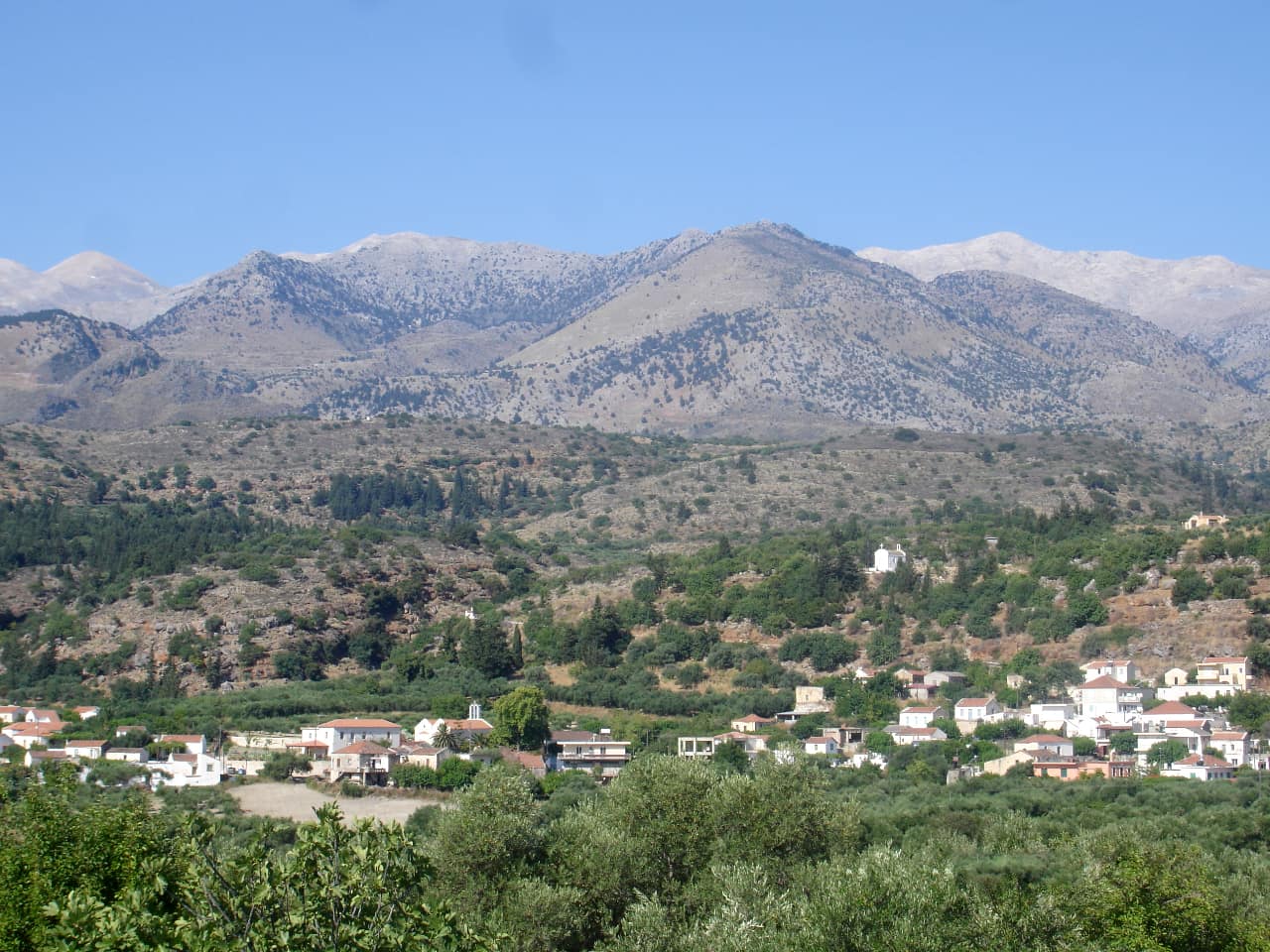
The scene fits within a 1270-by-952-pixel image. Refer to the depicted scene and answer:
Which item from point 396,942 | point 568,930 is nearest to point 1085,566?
point 568,930

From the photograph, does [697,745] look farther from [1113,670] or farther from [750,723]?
[1113,670]

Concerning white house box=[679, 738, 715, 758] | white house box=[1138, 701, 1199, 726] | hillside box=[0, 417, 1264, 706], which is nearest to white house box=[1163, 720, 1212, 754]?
white house box=[1138, 701, 1199, 726]

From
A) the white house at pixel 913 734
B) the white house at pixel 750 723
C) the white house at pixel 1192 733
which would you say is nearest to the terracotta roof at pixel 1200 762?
the white house at pixel 1192 733

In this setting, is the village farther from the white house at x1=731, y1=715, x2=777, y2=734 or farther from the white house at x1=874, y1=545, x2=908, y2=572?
the white house at x1=874, y1=545, x2=908, y2=572

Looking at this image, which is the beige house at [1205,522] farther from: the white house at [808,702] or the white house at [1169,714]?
the white house at [808,702]

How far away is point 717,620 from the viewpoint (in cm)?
10181

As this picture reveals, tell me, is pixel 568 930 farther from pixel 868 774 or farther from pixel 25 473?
pixel 25 473

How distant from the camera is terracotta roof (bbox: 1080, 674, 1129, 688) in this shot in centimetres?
8059

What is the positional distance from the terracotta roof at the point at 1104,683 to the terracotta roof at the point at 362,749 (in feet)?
104

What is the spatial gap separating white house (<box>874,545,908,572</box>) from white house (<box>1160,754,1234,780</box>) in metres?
37.7

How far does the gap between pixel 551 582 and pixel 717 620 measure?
16.2 m

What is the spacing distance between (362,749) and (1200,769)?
32356 millimetres

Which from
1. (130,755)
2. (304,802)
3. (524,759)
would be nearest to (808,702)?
(524,759)

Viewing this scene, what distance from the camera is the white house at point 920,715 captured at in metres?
79.3
